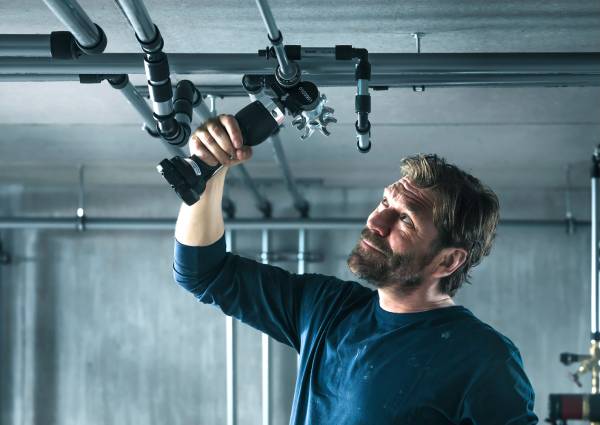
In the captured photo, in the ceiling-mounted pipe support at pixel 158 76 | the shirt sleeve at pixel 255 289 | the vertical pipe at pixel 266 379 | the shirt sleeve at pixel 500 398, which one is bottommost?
the vertical pipe at pixel 266 379

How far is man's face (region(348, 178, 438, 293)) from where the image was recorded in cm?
171

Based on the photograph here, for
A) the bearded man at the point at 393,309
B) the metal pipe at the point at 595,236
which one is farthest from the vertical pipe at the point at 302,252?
the bearded man at the point at 393,309

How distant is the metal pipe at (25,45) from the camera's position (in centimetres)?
219

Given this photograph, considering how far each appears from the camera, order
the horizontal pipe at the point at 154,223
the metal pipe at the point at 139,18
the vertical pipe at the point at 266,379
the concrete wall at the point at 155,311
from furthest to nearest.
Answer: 1. the concrete wall at the point at 155,311
2. the vertical pipe at the point at 266,379
3. the horizontal pipe at the point at 154,223
4. the metal pipe at the point at 139,18

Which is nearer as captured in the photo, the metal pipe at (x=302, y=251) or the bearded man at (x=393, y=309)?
the bearded man at (x=393, y=309)

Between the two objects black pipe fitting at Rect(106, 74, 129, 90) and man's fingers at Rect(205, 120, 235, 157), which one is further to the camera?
black pipe fitting at Rect(106, 74, 129, 90)

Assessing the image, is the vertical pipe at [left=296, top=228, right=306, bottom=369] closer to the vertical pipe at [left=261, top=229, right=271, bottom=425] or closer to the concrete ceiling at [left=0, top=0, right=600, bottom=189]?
the vertical pipe at [left=261, top=229, right=271, bottom=425]

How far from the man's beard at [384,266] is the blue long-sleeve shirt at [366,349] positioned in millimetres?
59

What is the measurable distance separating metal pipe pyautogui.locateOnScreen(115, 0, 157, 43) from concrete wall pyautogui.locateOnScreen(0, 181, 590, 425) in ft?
10.9

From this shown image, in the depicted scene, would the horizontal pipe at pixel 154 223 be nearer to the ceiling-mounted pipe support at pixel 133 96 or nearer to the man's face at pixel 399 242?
the ceiling-mounted pipe support at pixel 133 96

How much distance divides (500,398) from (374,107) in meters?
2.20

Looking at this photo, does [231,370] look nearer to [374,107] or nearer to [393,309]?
[374,107]

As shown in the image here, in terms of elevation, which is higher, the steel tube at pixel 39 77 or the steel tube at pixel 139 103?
the steel tube at pixel 39 77

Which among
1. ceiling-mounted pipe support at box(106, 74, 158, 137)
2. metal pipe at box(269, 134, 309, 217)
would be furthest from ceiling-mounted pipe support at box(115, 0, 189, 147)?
metal pipe at box(269, 134, 309, 217)
